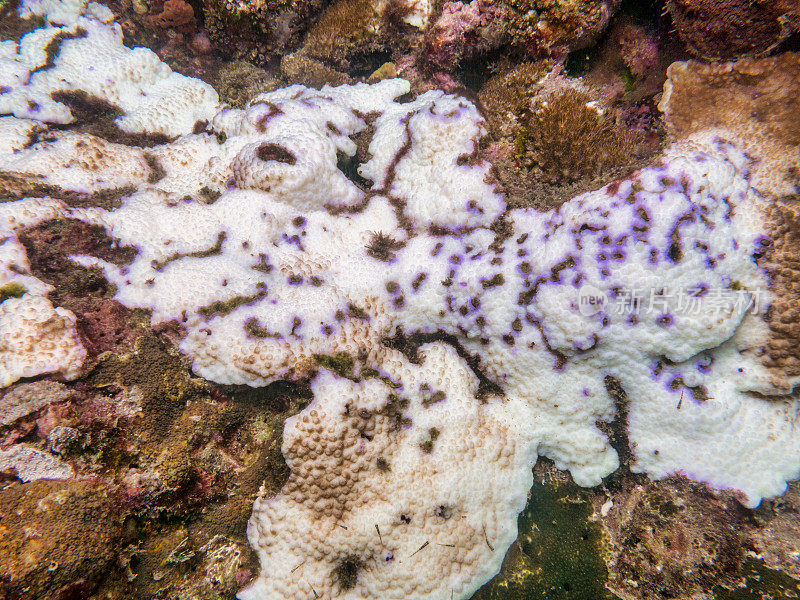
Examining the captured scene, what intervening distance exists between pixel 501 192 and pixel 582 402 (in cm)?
183

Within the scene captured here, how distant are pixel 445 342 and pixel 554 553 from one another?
191 centimetres

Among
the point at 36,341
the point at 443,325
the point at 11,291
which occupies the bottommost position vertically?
the point at 36,341

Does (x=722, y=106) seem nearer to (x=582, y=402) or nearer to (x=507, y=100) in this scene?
(x=507, y=100)

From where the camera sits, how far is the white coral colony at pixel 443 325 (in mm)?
2607

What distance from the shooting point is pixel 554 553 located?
307cm

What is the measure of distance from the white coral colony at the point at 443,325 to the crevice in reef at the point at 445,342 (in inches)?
0.8

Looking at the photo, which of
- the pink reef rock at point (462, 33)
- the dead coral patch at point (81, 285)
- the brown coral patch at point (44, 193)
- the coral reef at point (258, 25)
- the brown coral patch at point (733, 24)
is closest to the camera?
the dead coral patch at point (81, 285)

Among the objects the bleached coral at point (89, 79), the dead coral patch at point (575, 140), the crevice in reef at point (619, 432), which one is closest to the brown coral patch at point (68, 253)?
the bleached coral at point (89, 79)

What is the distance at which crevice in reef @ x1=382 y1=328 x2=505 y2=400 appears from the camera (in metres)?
3.19

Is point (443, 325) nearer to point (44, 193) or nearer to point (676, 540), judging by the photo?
point (676, 540)

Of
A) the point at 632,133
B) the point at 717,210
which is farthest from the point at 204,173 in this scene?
the point at 717,210

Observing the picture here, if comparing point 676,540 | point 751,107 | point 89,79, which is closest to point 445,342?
point 676,540

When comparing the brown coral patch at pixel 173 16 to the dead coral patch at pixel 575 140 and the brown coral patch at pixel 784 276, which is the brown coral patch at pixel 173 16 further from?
the brown coral patch at pixel 784 276

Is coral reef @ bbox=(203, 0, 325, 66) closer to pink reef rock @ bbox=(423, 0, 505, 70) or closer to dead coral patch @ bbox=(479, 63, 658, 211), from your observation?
pink reef rock @ bbox=(423, 0, 505, 70)
